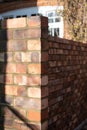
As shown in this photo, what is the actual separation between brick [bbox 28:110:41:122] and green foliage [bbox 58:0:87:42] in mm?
5638

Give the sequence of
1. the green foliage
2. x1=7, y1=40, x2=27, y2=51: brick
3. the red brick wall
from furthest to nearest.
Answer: the green foliage
the red brick wall
x1=7, y1=40, x2=27, y2=51: brick

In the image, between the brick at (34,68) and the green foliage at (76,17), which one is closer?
the brick at (34,68)

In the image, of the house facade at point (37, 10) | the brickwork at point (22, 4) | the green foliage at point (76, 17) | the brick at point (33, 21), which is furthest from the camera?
the brickwork at point (22, 4)

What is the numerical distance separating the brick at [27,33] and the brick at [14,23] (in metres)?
0.07

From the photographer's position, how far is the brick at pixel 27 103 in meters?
3.27

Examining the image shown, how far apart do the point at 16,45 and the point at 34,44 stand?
238 millimetres

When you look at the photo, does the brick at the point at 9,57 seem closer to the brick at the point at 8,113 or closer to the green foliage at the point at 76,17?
the brick at the point at 8,113

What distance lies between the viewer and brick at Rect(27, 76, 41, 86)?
3254mm

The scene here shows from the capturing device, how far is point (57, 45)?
406 cm

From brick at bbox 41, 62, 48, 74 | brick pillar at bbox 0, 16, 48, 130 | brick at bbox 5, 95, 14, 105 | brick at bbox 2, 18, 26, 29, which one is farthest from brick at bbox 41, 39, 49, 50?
brick at bbox 5, 95, 14, 105

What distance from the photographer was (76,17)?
925 centimetres

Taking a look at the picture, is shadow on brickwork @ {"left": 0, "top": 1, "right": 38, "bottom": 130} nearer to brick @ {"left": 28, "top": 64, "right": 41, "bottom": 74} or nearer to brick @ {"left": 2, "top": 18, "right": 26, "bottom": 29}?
brick @ {"left": 2, "top": 18, "right": 26, "bottom": 29}

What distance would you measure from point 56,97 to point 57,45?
2.35ft

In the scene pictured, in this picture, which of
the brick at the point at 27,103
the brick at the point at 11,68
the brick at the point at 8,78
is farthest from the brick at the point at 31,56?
the brick at the point at 27,103
